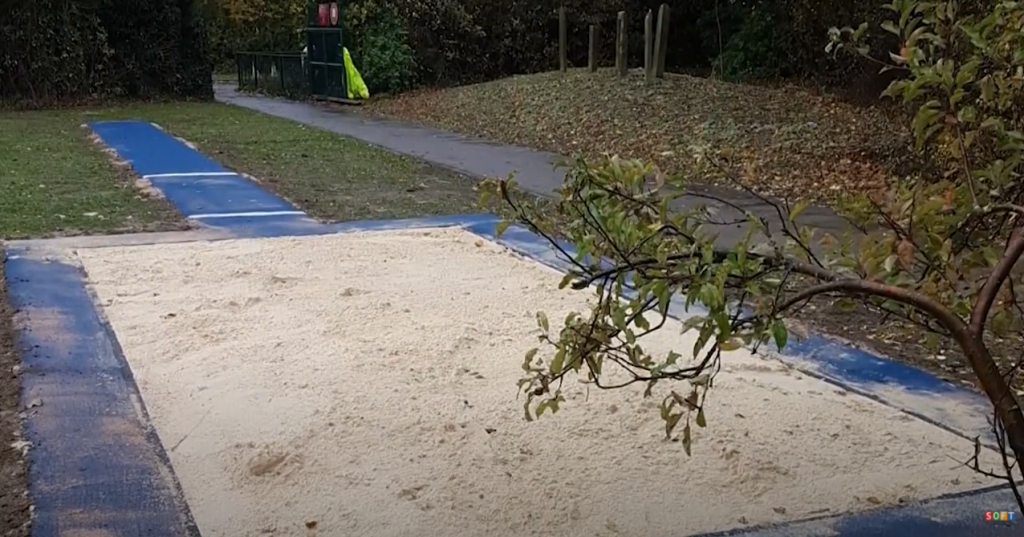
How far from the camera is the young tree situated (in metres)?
2.17

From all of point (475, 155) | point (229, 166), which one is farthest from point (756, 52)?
point (229, 166)

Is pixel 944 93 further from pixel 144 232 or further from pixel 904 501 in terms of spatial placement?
pixel 144 232

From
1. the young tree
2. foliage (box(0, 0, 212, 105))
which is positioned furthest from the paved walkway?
the young tree

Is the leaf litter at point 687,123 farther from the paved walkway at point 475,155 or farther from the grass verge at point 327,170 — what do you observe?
the grass verge at point 327,170

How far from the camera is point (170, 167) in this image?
11.5 meters

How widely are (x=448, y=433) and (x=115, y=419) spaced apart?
1.30 metres

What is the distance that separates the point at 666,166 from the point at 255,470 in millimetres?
7721

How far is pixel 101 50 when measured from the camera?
20.5m

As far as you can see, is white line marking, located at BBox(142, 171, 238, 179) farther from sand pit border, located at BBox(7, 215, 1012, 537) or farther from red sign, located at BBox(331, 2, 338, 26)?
red sign, located at BBox(331, 2, 338, 26)

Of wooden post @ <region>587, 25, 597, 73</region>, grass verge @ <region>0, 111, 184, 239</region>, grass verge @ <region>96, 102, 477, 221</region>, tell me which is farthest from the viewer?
wooden post @ <region>587, 25, 597, 73</region>

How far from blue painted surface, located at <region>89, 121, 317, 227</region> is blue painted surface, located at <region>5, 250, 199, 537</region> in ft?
8.24

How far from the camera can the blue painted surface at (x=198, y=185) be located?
859 cm

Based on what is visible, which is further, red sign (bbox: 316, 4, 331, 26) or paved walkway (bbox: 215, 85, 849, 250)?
red sign (bbox: 316, 4, 331, 26)

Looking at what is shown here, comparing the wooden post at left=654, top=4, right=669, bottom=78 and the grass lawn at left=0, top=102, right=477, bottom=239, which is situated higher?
the wooden post at left=654, top=4, right=669, bottom=78
